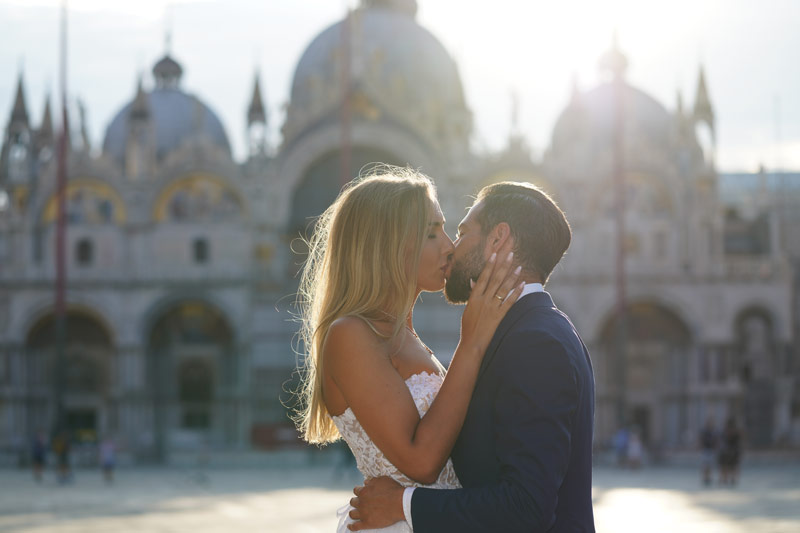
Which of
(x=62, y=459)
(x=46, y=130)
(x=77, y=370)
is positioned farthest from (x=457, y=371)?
(x=46, y=130)

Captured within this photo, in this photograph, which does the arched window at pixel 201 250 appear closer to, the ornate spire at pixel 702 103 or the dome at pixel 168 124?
the dome at pixel 168 124

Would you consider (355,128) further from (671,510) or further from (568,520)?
(568,520)

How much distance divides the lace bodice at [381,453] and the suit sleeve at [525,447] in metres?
0.26

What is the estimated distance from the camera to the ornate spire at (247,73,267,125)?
54719 millimetres

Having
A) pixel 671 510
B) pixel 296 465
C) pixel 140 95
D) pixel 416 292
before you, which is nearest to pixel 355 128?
pixel 140 95

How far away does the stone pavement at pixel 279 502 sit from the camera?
16.1 meters

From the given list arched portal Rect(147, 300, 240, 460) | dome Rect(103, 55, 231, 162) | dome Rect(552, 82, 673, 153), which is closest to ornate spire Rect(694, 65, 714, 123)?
dome Rect(552, 82, 673, 153)

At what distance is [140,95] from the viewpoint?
1863 inches

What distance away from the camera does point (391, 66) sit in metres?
55.6

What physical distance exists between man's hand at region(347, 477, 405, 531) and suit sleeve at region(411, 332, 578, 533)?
16 centimetres

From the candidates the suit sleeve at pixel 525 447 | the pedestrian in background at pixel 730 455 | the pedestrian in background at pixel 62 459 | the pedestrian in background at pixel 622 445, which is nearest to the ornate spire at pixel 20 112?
the pedestrian in background at pixel 62 459

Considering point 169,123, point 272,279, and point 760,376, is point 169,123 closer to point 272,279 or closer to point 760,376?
point 272,279

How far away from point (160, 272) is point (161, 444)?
20.7ft

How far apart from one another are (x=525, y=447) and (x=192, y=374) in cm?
4319
